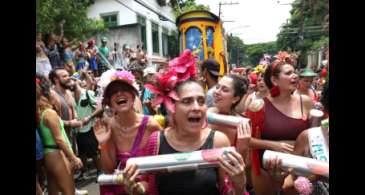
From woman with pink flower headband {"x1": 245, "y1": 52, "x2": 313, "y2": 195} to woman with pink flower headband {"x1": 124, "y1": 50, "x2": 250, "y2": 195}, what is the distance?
3.65 ft

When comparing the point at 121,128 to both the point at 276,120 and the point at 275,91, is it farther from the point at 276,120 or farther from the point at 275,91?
A: the point at 275,91

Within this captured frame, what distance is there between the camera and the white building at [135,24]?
25.8 m

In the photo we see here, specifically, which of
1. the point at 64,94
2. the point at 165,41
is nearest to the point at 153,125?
the point at 64,94

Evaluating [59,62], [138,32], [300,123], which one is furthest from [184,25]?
[300,123]

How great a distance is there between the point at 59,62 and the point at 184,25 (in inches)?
236

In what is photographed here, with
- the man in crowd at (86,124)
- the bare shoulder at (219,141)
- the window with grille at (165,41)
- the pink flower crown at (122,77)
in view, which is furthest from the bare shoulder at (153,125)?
the window with grille at (165,41)

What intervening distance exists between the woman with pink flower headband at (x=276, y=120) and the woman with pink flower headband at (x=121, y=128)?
3.83 ft

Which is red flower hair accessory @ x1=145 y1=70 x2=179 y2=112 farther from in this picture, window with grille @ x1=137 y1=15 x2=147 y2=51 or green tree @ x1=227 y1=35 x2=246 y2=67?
green tree @ x1=227 y1=35 x2=246 y2=67

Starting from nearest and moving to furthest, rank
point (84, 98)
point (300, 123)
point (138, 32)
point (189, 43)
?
point (300, 123) < point (84, 98) < point (189, 43) < point (138, 32)

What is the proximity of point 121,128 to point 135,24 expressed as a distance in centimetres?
2290

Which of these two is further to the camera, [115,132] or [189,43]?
[189,43]
